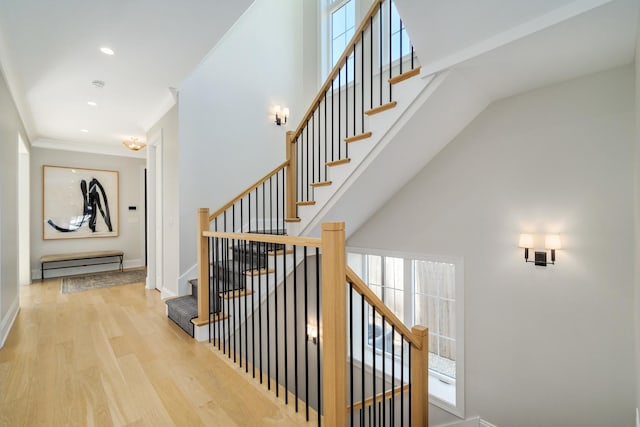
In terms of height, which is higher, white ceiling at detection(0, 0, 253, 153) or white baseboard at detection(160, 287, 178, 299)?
white ceiling at detection(0, 0, 253, 153)

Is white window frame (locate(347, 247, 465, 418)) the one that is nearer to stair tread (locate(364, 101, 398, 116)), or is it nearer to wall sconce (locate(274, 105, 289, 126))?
stair tread (locate(364, 101, 398, 116))

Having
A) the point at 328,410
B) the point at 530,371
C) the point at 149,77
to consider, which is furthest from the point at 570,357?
the point at 149,77

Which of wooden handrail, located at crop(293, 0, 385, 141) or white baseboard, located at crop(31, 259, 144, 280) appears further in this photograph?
white baseboard, located at crop(31, 259, 144, 280)

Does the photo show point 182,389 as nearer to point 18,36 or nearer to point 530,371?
point 530,371

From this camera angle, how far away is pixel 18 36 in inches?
104

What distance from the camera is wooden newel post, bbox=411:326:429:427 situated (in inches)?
88.1

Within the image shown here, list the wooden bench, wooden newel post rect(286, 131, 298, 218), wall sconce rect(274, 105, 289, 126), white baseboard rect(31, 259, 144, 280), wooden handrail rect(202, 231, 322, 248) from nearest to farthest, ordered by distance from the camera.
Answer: wooden handrail rect(202, 231, 322, 248)
wooden newel post rect(286, 131, 298, 218)
wall sconce rect(274, 105, 289, 126)
the wooden bench
white baseboard rect(31, 259, 144, 280)

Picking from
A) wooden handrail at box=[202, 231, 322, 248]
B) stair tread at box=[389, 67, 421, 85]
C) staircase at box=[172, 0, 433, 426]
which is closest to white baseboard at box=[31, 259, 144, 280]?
staircase at box=[172, 0, 433, 426]

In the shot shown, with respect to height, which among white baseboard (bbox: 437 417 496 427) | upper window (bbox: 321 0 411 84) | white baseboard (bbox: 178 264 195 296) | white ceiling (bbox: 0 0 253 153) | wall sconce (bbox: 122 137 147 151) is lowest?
white baseboard (bbox: 437 417 496 427)

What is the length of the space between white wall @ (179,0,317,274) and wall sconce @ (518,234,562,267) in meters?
3.69

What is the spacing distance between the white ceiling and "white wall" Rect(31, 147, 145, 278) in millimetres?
1615

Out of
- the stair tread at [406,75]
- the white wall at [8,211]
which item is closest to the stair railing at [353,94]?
the stair tread at [406,75]

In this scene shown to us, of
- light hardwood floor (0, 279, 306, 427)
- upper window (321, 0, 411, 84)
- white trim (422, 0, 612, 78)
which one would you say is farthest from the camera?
upper window (321, 0, 411, 84)

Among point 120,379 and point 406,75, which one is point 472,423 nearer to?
point 120,379
